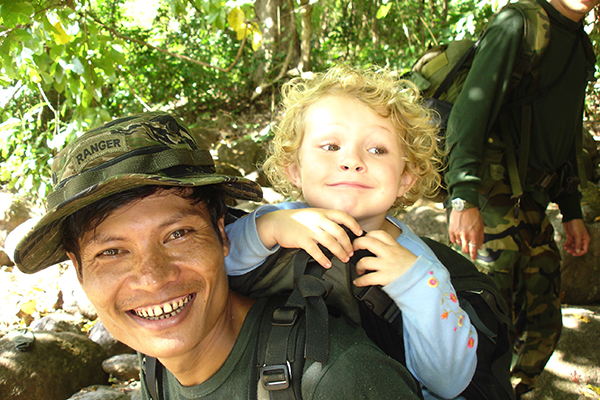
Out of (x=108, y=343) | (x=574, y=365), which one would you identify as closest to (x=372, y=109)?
(x=574, y=365)

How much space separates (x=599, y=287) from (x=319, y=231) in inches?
235

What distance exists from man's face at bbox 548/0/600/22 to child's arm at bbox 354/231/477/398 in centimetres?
245

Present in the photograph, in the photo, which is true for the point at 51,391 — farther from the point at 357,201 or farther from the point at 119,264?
the point at 357,201

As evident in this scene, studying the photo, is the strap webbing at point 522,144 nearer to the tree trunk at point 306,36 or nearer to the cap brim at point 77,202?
the cap brim at point 77,202

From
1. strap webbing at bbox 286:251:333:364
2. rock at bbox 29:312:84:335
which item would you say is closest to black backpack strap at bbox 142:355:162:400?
strap webbing at bbox 286:251:333:364

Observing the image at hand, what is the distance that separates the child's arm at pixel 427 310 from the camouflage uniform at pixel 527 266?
5.46 feet

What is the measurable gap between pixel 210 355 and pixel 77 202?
673 millimetres

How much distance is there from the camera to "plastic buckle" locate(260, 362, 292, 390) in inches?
45.0

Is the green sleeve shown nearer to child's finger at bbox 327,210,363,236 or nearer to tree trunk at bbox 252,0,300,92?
child's finger at bbox 327,210,363,236

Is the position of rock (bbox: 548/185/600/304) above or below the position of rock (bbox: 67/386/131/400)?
below

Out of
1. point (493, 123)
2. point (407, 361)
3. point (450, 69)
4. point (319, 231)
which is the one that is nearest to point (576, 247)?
point (493, 123)

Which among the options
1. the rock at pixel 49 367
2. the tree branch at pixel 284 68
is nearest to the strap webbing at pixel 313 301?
the rock at pixel 49 367

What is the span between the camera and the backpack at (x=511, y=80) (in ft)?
8.93

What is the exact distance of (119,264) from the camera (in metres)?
1.34
